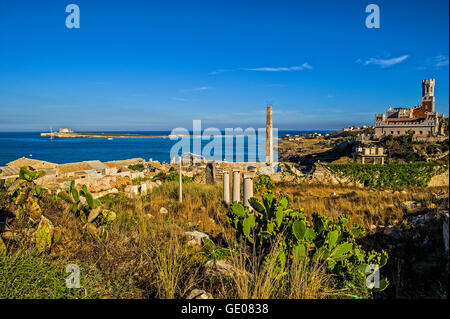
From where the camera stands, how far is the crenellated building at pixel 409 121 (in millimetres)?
19188

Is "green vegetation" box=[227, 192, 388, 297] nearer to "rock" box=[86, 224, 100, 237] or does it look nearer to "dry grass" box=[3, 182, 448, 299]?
"dry grass" box=[3, 182, 448, 299]

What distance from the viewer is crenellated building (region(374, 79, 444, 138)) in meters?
19.2

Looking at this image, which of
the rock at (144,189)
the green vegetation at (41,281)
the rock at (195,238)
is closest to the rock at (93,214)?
the green vegetation at (41,281)

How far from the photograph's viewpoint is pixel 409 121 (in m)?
25.5

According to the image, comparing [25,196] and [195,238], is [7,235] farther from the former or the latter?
[195,238]

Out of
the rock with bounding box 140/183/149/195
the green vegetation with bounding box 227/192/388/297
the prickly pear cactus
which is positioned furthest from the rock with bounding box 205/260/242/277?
the rock with bounding box 140/183/149/195

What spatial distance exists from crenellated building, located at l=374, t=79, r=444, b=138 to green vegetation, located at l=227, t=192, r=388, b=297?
1877cm

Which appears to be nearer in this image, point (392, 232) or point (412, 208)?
point (392, 232)

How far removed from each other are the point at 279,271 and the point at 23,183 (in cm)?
487

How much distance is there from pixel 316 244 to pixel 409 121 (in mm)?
27856

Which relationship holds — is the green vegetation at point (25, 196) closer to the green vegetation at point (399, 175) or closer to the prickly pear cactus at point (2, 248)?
the prickly pear cactus at point (2, 248)

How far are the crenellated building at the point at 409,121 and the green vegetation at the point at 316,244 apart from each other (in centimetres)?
1877

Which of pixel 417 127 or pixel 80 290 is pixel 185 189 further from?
pixel 417 127

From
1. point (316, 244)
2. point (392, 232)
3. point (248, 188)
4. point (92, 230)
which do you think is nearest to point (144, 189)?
point (248, 188)
